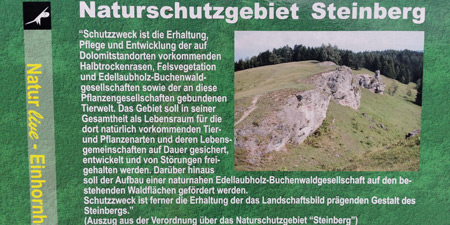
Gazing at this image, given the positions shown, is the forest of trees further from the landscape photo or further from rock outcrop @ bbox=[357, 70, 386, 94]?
rock outcrop @ bbox=[357, 70, 386, 94]

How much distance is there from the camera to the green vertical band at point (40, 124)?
12.4 ft

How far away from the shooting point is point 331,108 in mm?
3975

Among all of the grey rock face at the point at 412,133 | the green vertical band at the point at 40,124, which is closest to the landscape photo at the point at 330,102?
the grey rock face at the point at 412,133

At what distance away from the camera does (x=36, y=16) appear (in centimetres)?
376

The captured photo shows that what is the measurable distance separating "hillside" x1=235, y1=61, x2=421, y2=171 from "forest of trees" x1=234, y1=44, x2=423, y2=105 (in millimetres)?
94

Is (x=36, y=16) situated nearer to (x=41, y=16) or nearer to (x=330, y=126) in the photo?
Answer: (x=41, y=16)

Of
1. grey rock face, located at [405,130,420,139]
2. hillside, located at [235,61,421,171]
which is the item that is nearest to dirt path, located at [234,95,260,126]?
hillside, located at [235,61,421,171]

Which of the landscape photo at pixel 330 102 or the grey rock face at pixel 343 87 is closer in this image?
the landscape photo at pixel 330 102

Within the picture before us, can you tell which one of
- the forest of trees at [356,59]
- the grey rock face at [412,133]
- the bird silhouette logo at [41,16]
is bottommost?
the grey rock face at [412,133]

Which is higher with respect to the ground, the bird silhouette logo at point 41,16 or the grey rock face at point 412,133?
the bird silhouette logo at point 41,16

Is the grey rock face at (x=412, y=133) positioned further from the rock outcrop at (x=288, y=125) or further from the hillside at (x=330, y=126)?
the rock outcrop at (x=288, y=125)

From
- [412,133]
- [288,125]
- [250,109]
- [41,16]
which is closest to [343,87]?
[288,125]

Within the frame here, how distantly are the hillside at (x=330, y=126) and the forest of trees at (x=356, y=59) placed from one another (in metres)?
0.09

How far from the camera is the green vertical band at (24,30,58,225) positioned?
12.4 ft
